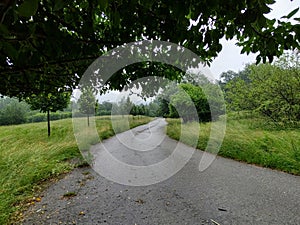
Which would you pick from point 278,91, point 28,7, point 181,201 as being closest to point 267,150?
point 181,201

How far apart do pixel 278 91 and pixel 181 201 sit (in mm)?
10103

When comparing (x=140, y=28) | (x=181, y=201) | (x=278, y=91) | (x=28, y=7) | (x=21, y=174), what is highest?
(x=278, y=91)

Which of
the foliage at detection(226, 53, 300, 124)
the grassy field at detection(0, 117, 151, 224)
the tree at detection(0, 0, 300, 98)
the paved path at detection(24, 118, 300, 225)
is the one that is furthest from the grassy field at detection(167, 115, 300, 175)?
the grassy field at detection(0, 117, 151, 224)

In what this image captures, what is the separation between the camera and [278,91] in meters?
11.1

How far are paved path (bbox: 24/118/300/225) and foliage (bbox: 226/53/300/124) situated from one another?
7.05 meters

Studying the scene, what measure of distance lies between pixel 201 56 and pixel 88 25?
1344 mm

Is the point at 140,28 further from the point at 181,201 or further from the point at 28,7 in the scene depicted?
the point at 181,201

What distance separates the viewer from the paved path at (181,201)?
2.88 meters

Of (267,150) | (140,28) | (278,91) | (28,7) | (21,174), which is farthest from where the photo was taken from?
(278,91)

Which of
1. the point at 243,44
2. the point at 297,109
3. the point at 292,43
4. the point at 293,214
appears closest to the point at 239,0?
the point at 292,43

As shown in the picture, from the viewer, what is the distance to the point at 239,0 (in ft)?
4.45

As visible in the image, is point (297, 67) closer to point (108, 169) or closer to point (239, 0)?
point (108, 169)

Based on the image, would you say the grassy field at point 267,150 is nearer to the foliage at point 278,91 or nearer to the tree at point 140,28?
the foliage at point 278,91

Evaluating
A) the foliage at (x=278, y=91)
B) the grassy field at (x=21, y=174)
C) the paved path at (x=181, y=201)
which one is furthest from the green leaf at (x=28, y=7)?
the foliage at (x=278, y=91)
